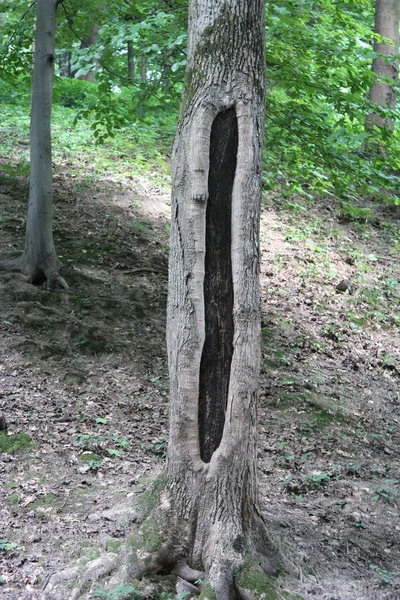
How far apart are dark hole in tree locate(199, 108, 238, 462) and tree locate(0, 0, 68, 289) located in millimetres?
5195

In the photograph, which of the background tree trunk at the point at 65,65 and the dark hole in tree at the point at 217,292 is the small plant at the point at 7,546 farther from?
the background tree trunk at the point at 65,65

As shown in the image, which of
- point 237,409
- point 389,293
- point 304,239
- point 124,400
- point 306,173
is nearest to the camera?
point 237,409

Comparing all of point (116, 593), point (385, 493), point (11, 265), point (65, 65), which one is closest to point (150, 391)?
point (385, 493)

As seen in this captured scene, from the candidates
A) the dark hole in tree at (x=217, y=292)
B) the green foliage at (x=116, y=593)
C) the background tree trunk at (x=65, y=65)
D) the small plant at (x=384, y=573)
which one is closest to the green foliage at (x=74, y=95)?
the background tree trunk at (x=65, y=65)

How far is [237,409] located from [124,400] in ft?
11.1

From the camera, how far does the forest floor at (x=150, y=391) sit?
4.20m

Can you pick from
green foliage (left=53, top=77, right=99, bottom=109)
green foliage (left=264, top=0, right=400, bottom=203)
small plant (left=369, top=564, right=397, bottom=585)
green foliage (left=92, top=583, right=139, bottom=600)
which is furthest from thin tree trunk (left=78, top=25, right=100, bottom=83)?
small plant (left=369, top=564, right=397, bottom=585)

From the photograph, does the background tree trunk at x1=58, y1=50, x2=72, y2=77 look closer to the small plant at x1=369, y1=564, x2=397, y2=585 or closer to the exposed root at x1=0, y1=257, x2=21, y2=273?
the exposed root at x1=0, y1=257, x2=21, y2=273

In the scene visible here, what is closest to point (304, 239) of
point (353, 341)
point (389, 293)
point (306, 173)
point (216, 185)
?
point (389, 293)

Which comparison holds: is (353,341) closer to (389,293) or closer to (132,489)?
(389,293)

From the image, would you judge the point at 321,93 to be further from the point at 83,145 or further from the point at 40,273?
the point at 83,145

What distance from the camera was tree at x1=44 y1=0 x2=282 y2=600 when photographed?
3619 millimetres

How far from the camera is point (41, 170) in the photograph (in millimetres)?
8328

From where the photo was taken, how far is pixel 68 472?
5141 millimetres
